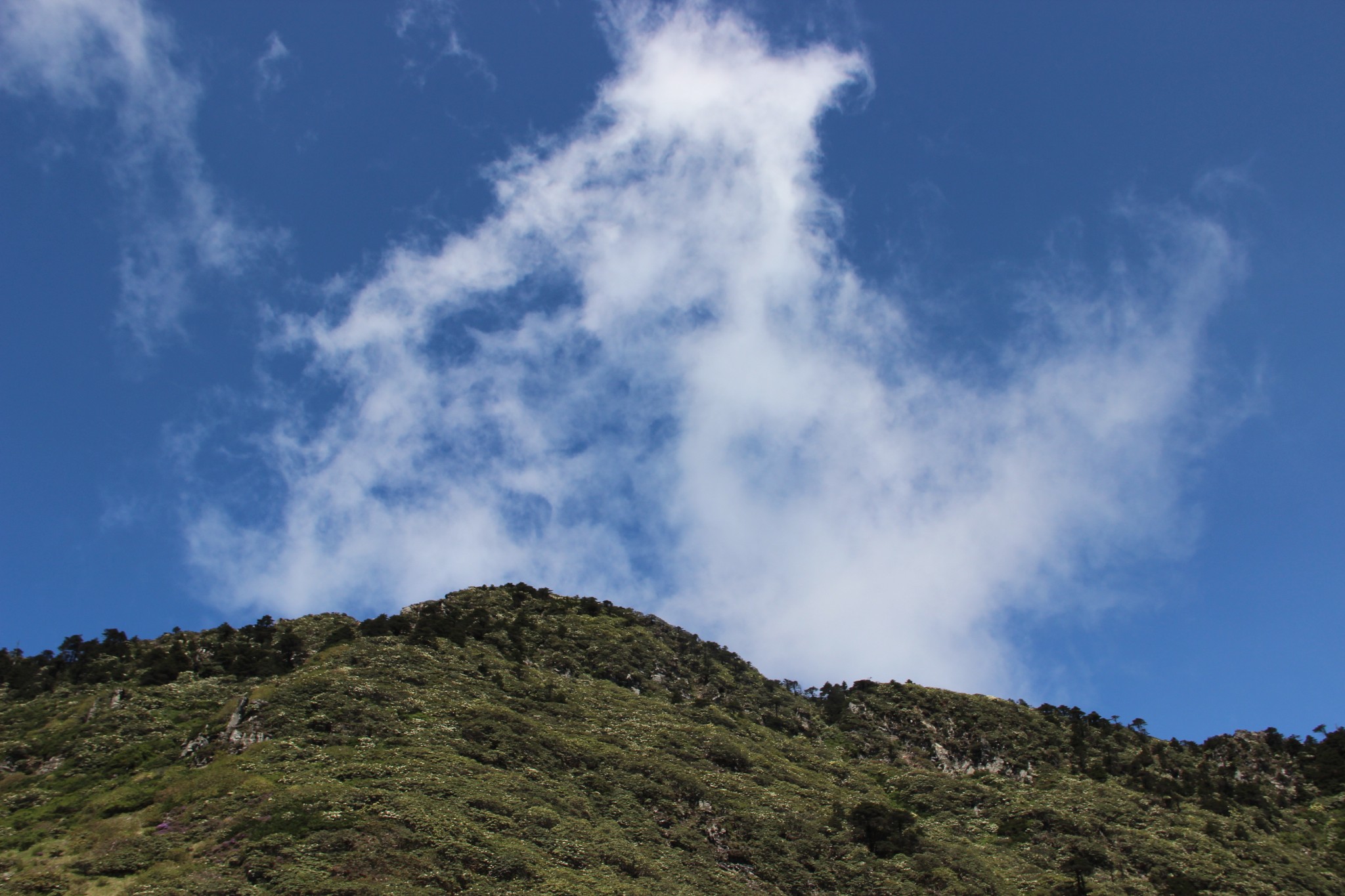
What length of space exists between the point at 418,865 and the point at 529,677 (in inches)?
1370

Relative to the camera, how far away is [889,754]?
262ft

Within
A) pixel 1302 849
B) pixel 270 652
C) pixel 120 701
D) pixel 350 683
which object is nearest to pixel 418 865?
pixel 350 683

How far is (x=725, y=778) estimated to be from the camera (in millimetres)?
57312

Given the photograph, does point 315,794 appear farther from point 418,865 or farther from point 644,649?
point 644,649

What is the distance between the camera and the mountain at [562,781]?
3681cm

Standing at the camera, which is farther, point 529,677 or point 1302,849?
point 529,677

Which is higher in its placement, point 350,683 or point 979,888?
point 350,683

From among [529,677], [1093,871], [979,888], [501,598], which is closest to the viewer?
[979,888]

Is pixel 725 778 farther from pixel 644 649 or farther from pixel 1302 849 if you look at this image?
pixel 1302 849

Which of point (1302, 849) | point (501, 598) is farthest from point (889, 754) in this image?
point (501, 598)

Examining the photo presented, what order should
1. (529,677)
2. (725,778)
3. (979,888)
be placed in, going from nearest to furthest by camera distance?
(979,888)
(725,778)
(529,677)

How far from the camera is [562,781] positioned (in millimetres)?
50344

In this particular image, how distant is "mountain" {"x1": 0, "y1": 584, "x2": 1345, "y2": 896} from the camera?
3681 cm

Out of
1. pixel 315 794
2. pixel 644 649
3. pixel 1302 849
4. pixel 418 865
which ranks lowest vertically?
pixel 418 865
